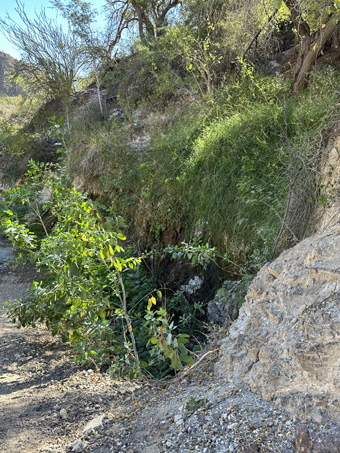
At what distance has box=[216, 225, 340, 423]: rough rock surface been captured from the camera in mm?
1762

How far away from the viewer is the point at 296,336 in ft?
6.44

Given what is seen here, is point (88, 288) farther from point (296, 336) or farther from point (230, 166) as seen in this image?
point (230, 166)

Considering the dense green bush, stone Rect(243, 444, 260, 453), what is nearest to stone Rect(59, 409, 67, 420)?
the dense green bush

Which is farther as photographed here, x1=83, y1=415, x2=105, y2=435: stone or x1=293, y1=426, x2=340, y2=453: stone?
x1=83, y1=415, x2=105, y2=435: stone

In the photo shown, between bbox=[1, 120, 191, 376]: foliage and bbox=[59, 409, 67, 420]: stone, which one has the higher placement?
Answer: bbox=[1, 120, 191, 376]: foliage

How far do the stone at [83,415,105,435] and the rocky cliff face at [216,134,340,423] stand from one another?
0.87m

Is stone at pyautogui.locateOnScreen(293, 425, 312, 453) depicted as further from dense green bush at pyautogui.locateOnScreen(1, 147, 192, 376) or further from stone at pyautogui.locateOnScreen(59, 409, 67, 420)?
stone at pyautogui.locateOnScreen(59, 409, 67, 420)

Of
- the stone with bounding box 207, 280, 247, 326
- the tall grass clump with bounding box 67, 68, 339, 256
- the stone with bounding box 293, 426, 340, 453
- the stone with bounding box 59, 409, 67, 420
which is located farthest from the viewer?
the tall grass clump with bounding box 67, 68, 339, 256

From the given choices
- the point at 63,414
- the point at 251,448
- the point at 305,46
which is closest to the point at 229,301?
the point at 63,414

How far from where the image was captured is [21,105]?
15.8 metres

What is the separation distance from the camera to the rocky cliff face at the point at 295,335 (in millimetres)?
1763

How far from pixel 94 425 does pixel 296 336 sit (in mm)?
1478

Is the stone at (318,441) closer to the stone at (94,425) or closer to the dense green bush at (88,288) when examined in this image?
the dense green bush at (88,288)

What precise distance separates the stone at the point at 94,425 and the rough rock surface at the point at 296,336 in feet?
2.87
